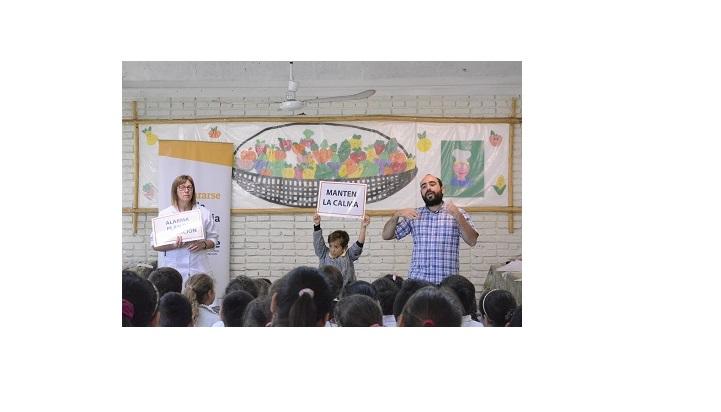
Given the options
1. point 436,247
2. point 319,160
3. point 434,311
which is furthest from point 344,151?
point 434,311

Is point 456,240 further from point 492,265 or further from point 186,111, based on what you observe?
point 186,111

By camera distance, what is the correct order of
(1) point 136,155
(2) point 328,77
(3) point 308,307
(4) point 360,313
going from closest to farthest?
(4) point 360,313, (3) point 308,307, (2) point 328,77, (1) point 136,155

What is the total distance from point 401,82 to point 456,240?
146 cm

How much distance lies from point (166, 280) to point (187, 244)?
20.6 inches

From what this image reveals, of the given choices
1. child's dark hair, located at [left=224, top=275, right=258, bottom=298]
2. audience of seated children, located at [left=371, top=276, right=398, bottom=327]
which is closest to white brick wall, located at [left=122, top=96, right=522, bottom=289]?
audience of seated children, located at [left=371, top=276, right=398, bottom=327]

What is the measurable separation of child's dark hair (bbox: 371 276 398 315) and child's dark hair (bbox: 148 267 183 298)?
1.19 meters

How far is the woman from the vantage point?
4871mm

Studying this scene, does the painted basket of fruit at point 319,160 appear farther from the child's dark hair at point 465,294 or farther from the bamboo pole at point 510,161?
the child's dark hair at point 465,294

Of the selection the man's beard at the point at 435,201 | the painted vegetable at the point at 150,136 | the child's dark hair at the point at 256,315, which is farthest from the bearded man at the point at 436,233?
the painted vegetable at the point at 150,136

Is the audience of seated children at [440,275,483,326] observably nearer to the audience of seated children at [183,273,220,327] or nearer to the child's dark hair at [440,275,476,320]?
the child's dark hair at [440,275,476,320]

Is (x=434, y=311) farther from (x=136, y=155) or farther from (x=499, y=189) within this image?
(x=136, y=155)

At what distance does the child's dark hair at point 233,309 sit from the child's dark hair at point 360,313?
0.54m

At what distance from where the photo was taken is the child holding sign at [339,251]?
504 centimetres

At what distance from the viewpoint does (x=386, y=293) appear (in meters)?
4.42
